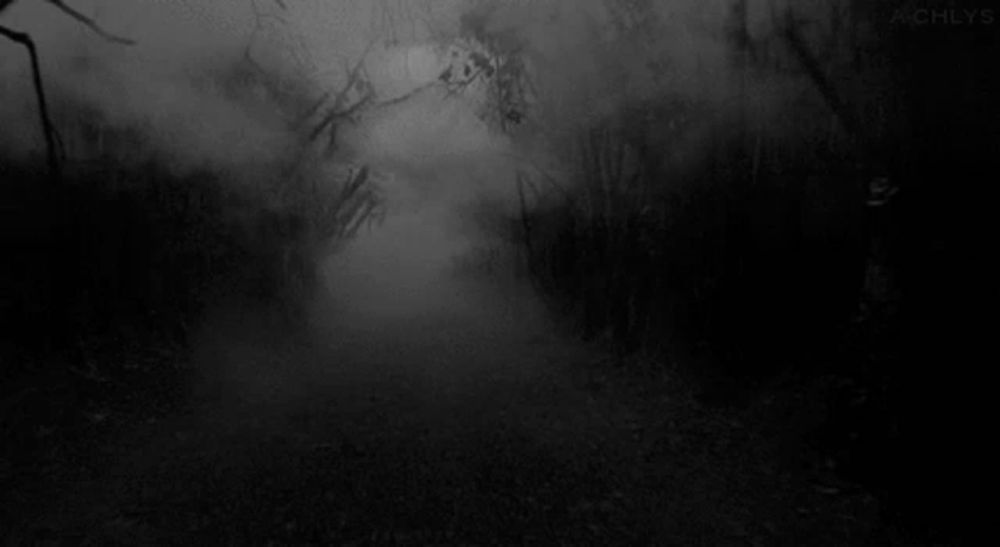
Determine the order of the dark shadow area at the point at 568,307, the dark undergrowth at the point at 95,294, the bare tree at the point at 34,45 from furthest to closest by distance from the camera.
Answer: the dark undergrowth at the point at 95,294 < the dark shadow area at the point at 568,307 < the bare tree at the point at 34,45

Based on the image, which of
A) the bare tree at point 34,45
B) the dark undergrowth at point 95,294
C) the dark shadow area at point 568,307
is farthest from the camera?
the dark undergrowth at point 95,294

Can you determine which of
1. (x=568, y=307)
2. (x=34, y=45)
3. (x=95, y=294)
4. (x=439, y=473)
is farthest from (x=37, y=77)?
(x=568, y=307)

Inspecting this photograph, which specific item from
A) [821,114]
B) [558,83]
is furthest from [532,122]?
[821,114]

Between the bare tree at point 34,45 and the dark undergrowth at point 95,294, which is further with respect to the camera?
the dark undergrowth at point 95,294

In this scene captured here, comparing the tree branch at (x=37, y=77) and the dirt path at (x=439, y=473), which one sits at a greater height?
the tree branch at (x=37, y=77)

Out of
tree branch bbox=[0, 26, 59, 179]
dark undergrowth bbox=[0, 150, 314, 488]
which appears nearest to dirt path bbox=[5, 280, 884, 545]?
dark undergrowth bbox=[0, 150, 314, 488]

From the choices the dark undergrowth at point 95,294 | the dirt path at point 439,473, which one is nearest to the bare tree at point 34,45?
the dark undergrowth at point 95,294

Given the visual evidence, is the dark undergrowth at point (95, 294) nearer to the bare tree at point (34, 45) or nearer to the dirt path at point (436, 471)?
the dirt path at point (436, 471)

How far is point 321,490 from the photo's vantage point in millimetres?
5512

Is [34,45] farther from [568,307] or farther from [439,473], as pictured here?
[568,307]

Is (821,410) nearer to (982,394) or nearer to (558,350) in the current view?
(982,394)

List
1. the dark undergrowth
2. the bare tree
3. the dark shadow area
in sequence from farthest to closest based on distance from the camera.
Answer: the dark undergrowth, the dark shadow area, the bare tree

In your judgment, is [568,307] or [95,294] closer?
[95,294]

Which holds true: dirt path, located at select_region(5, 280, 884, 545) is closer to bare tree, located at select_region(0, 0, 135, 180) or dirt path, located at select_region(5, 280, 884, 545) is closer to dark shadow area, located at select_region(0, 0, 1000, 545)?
dark shadow area, located at select_region(0, 0, 1000, 545)
